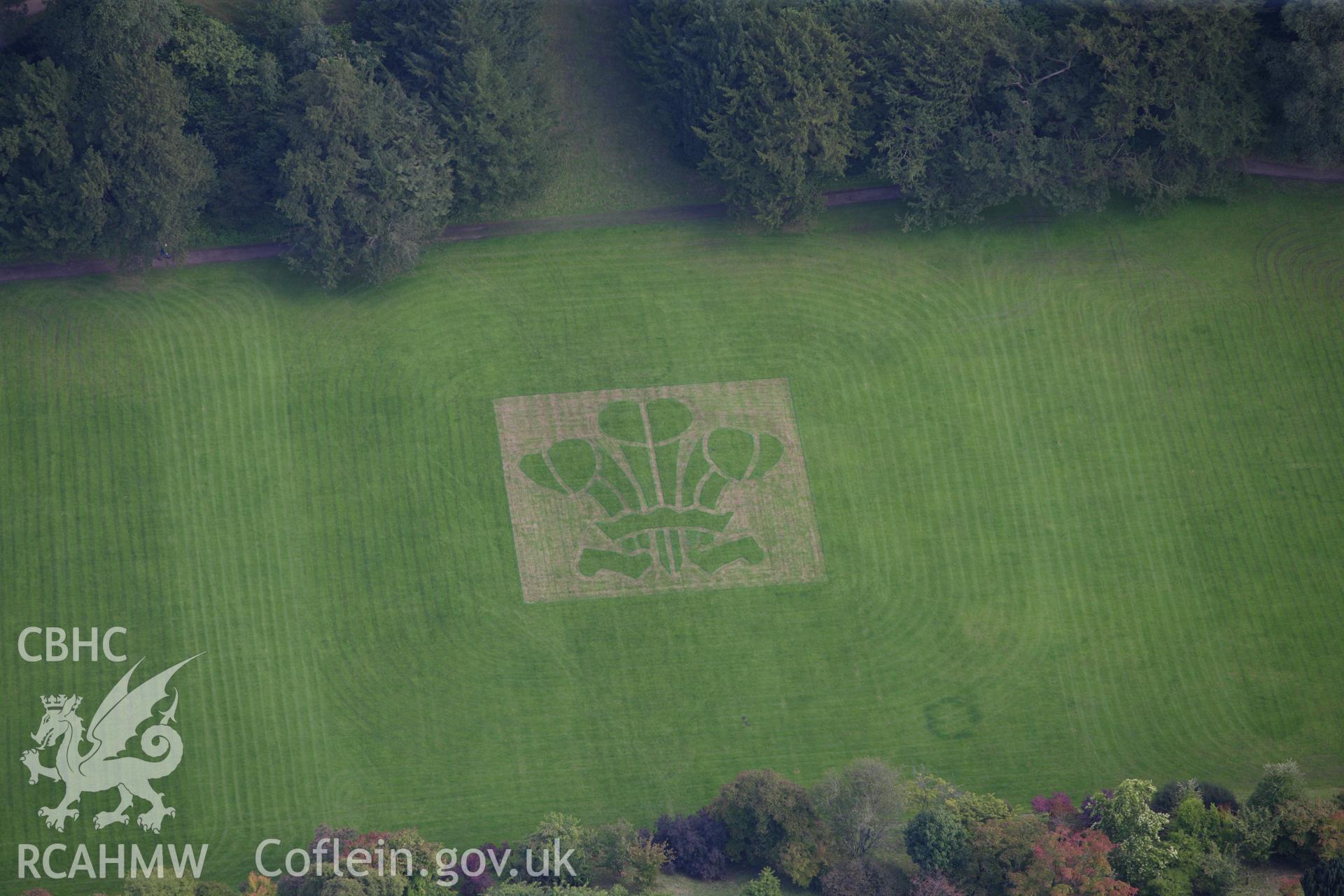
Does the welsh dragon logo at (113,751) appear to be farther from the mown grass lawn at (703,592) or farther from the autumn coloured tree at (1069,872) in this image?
the autumn coloured tree at (1069,872)

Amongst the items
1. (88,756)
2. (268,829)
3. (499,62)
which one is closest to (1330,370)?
(499,62)

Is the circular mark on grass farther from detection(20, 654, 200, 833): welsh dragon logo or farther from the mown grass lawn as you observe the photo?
detection(20, 654, 200, 833): welsh dragon logo

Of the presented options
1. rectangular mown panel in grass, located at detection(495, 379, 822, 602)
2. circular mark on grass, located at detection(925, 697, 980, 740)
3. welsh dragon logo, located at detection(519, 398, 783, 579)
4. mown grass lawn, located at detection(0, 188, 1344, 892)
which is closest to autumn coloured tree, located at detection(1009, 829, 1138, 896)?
mown grass lawn, located at detection(0, 188, 1344, 892)

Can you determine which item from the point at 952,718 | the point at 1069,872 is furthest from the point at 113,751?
the point at 1069,872

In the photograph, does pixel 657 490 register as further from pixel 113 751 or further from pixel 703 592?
pixel 113 751

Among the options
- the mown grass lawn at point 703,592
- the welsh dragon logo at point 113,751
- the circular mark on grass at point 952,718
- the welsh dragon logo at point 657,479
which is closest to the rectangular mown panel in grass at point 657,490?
the welsh dragon logo at point 657,479

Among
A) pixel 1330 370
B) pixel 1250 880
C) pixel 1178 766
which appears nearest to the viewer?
pixel 1250 880

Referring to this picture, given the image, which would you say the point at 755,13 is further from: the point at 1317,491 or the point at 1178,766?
the point at 1178,766
